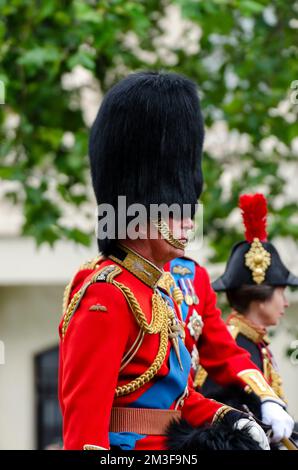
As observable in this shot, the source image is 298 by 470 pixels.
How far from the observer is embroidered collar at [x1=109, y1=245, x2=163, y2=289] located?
328 cm

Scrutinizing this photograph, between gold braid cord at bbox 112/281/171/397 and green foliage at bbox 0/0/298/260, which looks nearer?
gold braid cord at bbox 112/281/171/397

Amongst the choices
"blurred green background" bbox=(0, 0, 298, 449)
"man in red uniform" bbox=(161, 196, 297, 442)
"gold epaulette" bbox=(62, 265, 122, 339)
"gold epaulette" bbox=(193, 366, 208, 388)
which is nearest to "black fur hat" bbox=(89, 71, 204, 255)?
"gold epaulette" bbox=(62, 265, 122, 339)

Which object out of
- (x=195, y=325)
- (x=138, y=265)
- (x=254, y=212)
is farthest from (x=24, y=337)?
(x=138, y=265)

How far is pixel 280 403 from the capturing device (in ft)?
12.1

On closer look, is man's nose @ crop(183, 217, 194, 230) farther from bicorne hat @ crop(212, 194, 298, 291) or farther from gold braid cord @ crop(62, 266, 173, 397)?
bicorne hat @ crop(212, 194, 298, 291)

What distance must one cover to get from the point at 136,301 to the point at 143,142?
1.63 ft

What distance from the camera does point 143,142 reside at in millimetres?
3324

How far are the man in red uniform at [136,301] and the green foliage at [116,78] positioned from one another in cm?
353

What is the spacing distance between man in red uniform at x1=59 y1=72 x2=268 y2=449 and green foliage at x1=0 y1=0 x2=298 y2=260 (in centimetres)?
353

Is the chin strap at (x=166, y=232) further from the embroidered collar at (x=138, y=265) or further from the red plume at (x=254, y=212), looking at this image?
the red plume at (x=254, y=212)

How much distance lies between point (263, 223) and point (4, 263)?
7.39 meters

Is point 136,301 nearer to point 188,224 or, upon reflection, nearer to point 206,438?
point 188,224

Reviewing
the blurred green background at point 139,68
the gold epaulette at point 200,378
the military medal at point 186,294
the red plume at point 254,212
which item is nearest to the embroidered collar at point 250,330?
the red plume at point 254,212
